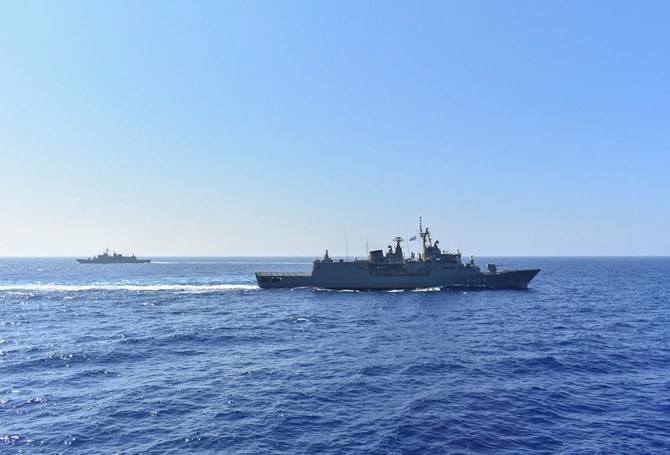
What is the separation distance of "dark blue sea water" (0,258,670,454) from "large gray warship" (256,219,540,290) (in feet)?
73.8

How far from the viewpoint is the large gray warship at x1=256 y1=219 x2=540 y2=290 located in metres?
72.9

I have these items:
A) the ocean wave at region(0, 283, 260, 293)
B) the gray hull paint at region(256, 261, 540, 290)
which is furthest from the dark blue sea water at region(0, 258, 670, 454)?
the ocean wave at region(0, 283, 260, 293)

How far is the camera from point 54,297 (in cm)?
7031

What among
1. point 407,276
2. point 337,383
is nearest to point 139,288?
point 407,276

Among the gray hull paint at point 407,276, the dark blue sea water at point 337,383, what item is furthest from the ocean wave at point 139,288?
the dark blue sea water at point 337,383

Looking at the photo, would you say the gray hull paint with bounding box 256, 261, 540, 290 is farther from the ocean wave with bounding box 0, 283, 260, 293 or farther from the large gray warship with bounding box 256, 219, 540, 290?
the ocean wave with bounding box 0, 283, 260, 293

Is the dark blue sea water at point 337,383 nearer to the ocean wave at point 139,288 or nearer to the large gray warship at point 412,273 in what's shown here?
the large gray warship at point 412,273

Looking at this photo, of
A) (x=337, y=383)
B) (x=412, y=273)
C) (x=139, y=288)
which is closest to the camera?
(x=337, y=383)

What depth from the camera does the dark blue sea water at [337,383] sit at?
17.7 metres

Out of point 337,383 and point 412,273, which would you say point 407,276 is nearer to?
point 412,273

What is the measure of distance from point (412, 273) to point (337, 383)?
50.3 metres

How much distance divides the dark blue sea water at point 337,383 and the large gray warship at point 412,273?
22.5m

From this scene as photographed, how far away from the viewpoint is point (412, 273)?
73188 mm

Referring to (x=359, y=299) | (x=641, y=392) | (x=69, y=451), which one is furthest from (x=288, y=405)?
(x=359, y=299)
